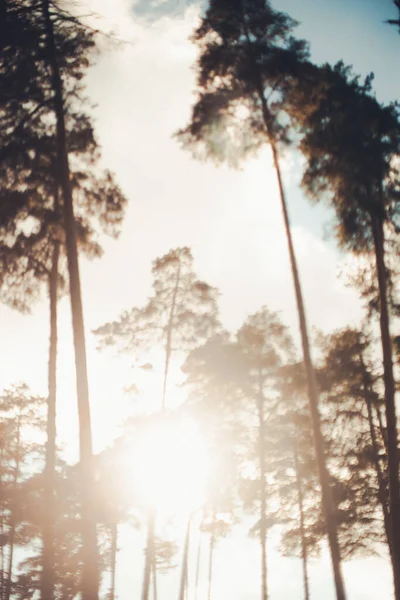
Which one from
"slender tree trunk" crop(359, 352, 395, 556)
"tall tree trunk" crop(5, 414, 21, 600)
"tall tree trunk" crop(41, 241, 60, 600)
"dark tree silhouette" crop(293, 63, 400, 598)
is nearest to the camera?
"tall tree trunk" crop(41, 241, 60, 600)

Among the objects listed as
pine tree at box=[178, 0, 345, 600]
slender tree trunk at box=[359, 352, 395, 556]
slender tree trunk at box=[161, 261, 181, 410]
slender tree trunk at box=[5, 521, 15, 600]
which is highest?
pine tree at box=[178, 0, 345, 600]

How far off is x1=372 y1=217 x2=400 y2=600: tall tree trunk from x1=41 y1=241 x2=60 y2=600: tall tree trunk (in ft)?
26.8

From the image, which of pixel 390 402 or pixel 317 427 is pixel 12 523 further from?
pixel 390 402

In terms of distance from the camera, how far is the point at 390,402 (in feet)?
33.4

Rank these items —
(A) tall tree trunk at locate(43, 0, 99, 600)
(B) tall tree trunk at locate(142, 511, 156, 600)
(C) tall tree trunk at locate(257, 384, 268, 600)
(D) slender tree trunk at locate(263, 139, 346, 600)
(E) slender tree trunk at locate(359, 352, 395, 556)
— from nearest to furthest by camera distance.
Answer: (A) tall tree trunk at locate(43, 0, 99, 600), (D) slender tree trunk at locate(263, 139, 346, 600), (E) slender tree trunk at locate(359, 352, 395, 556), (B) tall tree trunk at locate(142, 511, 156, 600), (C) tall tree trunk at locate(257, 384, 268, 600)

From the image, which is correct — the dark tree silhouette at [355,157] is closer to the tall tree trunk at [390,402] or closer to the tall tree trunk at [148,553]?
the tall tree trunk at [390,402]

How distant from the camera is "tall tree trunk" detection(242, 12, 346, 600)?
8.37m

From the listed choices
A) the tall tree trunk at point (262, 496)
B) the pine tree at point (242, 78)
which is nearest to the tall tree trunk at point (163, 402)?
the tall tree trunk at point (262, 496)

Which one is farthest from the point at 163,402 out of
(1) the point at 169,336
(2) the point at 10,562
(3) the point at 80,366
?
(2) the point at 10,562

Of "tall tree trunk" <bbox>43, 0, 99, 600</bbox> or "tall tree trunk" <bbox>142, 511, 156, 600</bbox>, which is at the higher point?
"tall tree trunk" <bbox>43, 0, 99, 600</bbox>

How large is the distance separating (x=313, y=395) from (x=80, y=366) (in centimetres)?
568

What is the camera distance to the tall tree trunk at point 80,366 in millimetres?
7812

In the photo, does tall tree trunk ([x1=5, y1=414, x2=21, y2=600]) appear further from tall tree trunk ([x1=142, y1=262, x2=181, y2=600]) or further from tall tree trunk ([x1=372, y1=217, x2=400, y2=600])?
tall tree trunk ([x1=372, y1=217, x2=400, y2=600])

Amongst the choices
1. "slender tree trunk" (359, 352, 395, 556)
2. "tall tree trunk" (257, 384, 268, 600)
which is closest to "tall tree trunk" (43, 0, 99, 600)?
"tall tree trunk" (257, 384, 268, 600)
